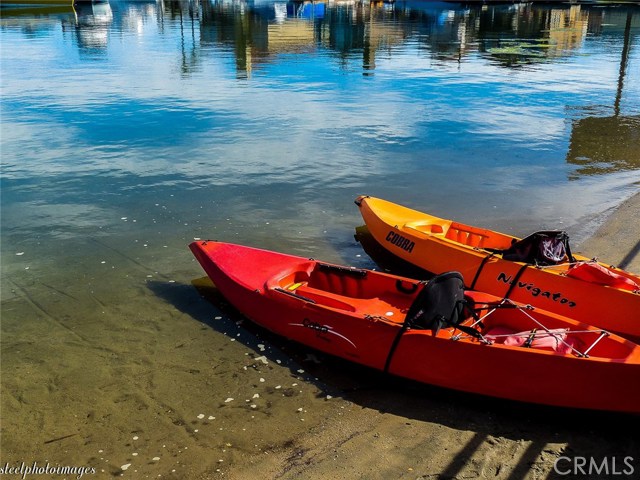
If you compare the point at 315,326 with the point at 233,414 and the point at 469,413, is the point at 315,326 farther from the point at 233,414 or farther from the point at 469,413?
the point at 469,413

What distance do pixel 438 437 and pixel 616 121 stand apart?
18.2 m

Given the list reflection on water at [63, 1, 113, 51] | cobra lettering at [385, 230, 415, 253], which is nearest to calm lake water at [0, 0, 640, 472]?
cobra lettering at [385, 230, 415, 253]

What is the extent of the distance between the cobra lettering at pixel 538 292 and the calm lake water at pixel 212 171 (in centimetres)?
303

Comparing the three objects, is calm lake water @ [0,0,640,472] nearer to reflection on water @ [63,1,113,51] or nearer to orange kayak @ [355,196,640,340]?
orange kayak @ [355,196,640,340]

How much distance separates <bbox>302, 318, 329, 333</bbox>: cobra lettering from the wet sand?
51 centimetres

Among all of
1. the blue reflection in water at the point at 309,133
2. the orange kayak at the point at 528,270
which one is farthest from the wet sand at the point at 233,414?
the blue reflection in water at the point at 309,133

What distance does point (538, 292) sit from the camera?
8.56 meters

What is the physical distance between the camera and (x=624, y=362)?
603 centimetres

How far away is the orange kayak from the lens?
8.05m

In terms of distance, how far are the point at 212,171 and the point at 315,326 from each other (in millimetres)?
9163

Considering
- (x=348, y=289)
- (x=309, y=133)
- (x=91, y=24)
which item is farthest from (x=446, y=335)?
(x=91, y=24)

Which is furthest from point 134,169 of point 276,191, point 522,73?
point 522,73

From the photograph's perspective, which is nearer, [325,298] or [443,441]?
[443,441]

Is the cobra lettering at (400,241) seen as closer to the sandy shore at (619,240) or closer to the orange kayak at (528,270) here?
the orange kayak at (528,270)
